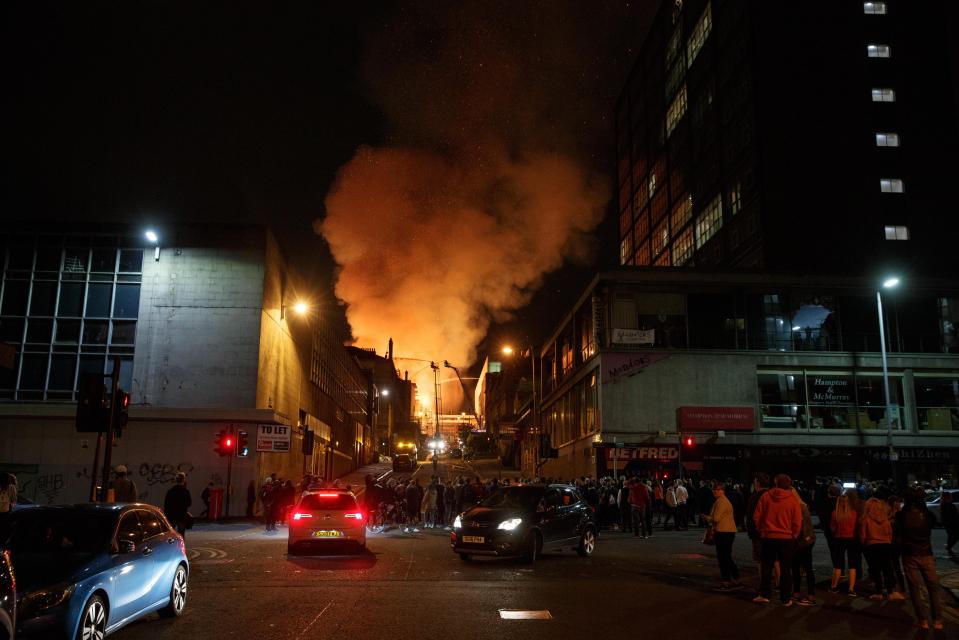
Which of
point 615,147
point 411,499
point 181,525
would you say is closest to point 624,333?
point 411,499

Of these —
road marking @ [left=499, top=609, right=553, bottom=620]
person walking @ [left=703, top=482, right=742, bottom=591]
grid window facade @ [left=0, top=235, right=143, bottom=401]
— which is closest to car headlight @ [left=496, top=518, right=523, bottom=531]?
person walking @ [left=703, top=482, right=742, bottom=591]

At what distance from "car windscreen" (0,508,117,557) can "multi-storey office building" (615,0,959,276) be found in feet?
162

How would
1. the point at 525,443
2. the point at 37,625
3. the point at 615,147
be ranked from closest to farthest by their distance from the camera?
1. the point at 37,625
2. the point at 525,443
3. the point at 615,147

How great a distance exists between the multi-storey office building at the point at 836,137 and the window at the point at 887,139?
99mm

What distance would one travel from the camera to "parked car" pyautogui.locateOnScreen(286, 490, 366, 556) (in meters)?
16.4

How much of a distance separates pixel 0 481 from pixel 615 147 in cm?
8771

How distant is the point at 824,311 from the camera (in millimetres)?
38500

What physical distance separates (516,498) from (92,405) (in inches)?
327

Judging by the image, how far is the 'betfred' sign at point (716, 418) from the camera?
3584cm

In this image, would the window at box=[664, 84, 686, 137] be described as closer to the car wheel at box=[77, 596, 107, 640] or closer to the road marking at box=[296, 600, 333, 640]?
the road marking at box=[296, 600, 333, 640]

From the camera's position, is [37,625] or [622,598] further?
[622,598]

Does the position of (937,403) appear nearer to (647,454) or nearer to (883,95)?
(647,454)

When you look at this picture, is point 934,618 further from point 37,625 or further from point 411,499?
point 411,499

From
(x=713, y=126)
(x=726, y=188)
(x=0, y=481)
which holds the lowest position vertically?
(x=0, y=481)
